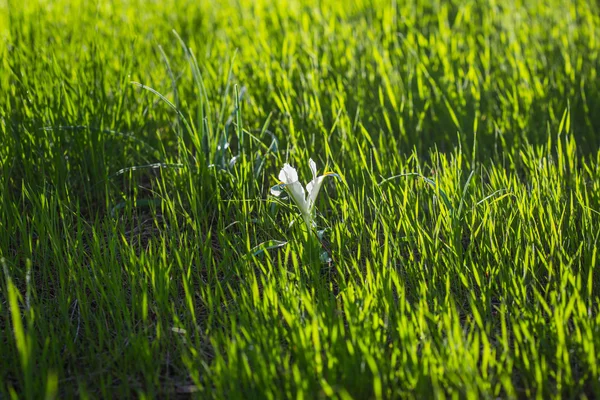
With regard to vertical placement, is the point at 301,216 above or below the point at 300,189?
below

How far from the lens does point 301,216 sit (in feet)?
6.21

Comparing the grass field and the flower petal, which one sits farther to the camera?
the flower petal

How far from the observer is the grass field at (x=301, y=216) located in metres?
1.43

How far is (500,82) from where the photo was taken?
2.83 metres

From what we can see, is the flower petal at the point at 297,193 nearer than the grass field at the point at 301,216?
No

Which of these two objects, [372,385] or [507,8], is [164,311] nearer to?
[372,385]

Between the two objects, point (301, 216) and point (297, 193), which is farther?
point (301, 216)

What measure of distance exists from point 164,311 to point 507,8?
2.77 m

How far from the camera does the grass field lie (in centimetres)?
143

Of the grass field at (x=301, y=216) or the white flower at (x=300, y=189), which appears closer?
the grass field at (x=301, y=216)

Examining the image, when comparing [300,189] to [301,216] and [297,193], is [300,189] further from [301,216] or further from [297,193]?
[301,216]

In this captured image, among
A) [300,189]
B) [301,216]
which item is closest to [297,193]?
[300,189]

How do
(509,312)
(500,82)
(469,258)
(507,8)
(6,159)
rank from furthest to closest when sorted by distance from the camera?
(507,8), (500,82), (6,159), (469,258), (509,312)

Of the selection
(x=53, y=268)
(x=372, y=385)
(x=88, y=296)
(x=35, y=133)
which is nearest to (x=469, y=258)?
(x=372, y=385)
